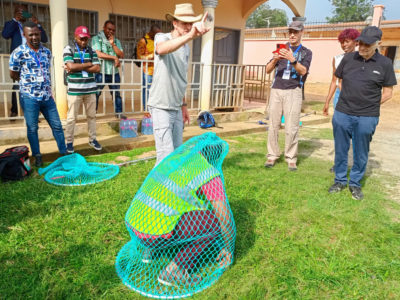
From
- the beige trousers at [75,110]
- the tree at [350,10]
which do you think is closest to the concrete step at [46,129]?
the beige trousers at [75,110]

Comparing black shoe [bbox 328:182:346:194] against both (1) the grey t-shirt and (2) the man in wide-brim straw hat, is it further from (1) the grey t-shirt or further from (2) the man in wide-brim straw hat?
(1) the grey t-shirt

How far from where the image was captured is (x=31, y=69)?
449cm

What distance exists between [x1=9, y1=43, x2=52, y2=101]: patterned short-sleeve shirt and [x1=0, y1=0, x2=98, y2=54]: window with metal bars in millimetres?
3368

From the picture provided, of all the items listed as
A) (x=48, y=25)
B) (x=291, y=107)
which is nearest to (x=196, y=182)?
(x=291, y=107)

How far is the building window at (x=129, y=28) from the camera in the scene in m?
8.73

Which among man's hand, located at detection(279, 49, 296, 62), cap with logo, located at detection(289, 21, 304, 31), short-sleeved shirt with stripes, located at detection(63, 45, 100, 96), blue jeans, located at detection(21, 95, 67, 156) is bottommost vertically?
blue jeans, located at detection(21, 95, 67, 156)

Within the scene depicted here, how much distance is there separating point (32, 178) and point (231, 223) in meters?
2.95

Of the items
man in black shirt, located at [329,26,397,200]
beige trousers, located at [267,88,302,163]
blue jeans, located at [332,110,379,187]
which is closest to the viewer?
man in black shirt, located at [329,26,397,200]

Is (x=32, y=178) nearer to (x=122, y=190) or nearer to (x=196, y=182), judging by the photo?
(x=122, y=190)

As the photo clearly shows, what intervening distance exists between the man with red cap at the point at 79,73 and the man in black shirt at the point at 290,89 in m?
2.65

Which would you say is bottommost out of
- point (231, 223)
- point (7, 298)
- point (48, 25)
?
point (7, 298)

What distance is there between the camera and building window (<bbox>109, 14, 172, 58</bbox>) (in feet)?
28.7

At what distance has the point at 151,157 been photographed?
5.27 metres

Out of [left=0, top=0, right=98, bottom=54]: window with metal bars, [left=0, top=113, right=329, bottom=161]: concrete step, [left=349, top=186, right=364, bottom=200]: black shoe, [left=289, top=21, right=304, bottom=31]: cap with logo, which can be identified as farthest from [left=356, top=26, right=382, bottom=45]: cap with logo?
[left=0, top=0, right=98, bottom=54]: window with metal bars
